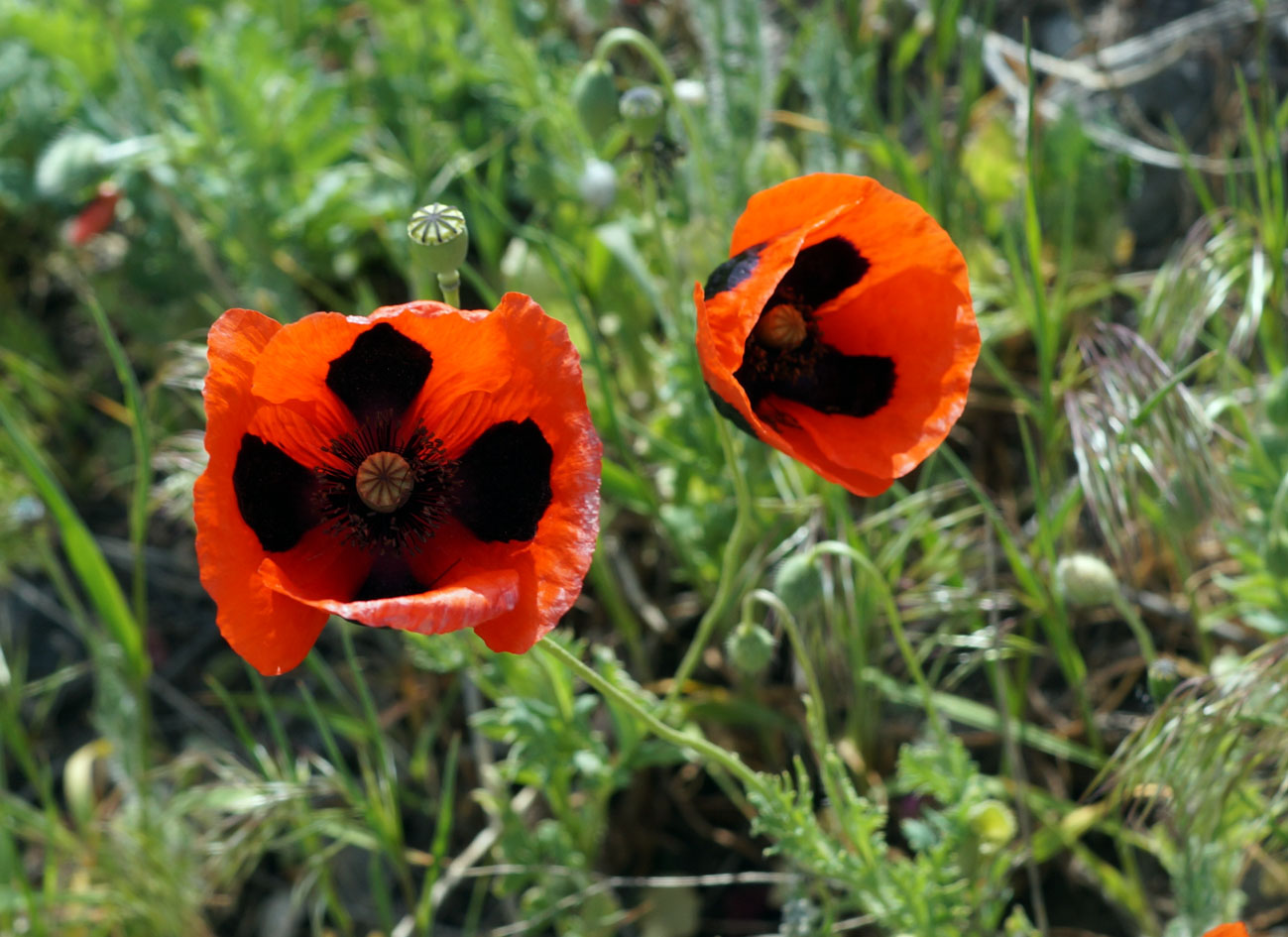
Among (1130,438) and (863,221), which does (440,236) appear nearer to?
(863,221)

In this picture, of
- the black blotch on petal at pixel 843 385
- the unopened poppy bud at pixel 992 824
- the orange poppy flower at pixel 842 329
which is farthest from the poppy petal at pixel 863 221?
the unopened poppy bud at pixel 992 824

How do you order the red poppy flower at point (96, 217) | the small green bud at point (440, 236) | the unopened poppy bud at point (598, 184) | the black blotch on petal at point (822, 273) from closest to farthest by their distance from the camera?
the small green bud at point (440, 236) < the black blotch on petal at point (822, 273) < the unopened poppy bud at point (598, 184) < the red poppy flower at point (96, 217)

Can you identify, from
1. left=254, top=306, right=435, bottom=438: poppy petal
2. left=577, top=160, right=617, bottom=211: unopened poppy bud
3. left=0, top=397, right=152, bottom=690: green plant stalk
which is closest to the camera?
left=254, top=306, right=435, bottom=438: poppy petal

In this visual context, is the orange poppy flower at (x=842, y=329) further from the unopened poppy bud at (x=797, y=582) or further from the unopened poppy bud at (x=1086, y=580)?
the unopened poppy bud at (x=1086, y=580)

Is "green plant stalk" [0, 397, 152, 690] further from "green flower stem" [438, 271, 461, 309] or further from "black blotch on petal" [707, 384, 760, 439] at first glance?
"black blotch on petal" [707, 384, 760, 439]

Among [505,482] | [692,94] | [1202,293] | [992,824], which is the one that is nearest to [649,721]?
[505,482]

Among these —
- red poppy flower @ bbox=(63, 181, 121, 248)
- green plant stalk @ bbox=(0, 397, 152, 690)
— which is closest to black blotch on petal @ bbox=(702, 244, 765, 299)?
green plant stalk @ bbox=(0, 397, 152, 690)
